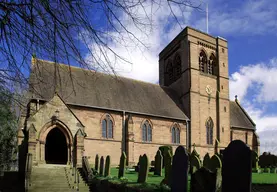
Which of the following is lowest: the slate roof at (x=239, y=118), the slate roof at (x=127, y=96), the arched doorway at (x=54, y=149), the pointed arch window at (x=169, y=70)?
the arched doorway at (x=54, y=149)

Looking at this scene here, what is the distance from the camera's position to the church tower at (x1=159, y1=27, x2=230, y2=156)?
32.7 metres

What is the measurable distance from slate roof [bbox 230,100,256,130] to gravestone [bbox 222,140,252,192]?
31.2 m

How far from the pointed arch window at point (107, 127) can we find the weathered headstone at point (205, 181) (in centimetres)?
1996

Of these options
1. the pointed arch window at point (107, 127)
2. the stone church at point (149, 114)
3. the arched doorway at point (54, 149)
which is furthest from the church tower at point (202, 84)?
the arched doorway at point (54, 149)

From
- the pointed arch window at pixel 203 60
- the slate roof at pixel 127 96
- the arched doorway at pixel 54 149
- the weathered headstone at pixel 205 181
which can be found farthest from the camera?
the pointed arch window at pixel 203 60

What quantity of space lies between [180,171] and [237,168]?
9.86ft

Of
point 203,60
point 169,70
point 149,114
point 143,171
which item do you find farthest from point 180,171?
point 169,70

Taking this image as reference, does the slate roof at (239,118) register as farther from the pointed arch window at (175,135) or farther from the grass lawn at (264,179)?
the grass lawn at (264,179)

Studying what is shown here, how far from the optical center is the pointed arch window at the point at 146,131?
29266 mm

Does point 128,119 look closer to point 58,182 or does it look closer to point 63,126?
point 63,126

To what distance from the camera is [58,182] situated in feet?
55.3

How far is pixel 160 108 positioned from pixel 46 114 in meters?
13.4

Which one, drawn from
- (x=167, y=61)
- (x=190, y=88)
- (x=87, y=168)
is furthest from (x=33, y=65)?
(x=167, y=61)

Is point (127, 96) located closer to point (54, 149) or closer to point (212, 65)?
point (54, 149)
